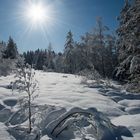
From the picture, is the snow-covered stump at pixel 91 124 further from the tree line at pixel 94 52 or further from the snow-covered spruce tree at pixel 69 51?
the snow-covered spruce tree at pixel 69 51

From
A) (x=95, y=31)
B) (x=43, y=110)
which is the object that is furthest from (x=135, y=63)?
(x=95, y=31)

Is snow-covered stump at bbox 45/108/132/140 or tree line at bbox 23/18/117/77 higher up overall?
tree line at bbox 23/18/117/77

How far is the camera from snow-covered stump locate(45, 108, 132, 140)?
7735mm

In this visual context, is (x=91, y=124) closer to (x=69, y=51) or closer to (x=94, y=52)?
(x=94, y=52)

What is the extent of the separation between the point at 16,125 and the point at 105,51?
104ft

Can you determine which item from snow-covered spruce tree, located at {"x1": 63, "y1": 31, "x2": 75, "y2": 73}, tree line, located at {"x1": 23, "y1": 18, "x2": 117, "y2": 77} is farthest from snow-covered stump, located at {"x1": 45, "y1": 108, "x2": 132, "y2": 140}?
snow-covered spruce tree, located at {"x1": 63, "y1": 31, "x2": 75, "y2": 73}

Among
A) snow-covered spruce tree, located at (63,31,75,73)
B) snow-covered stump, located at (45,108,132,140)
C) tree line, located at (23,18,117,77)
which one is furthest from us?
snow-covered spruce tree, located at (63,31,75,73)

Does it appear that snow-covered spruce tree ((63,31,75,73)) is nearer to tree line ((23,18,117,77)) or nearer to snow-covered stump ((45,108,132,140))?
tree line ((23,18,117,77))

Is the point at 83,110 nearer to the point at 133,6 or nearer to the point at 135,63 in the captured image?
the point at 135,63

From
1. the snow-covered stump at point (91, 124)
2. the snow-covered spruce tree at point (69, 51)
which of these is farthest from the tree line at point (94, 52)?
the snow-covered stump at point (91, 124)

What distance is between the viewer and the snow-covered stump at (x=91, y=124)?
7.73 metres

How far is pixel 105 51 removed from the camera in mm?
39875

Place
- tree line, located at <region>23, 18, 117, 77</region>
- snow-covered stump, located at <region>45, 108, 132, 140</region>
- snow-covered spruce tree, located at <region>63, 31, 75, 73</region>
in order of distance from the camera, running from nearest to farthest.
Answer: snow-covered stump, located at <region>45, 108, 132, 140</region>
tree line, located at <region>23, 18, 117, 77</region>
snow-covered spruce tree, located at <region>63, 31, 75, 73</region>

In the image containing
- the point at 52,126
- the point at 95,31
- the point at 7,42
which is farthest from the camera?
the point at 7,42
